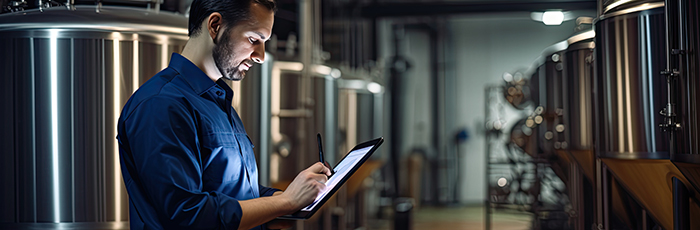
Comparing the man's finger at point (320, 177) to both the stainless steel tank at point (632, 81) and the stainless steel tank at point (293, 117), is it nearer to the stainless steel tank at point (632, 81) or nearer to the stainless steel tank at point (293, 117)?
the stainless steel tank at point (632, 81)

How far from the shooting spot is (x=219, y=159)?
163cm

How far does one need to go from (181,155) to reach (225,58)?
1.24 feet

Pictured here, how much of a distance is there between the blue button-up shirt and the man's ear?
12 cm

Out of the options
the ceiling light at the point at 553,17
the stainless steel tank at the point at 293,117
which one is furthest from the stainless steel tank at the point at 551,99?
the stainless steel tank at the point at 293,117

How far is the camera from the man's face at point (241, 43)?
172cm

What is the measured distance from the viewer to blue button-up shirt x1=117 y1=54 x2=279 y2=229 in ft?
4.77

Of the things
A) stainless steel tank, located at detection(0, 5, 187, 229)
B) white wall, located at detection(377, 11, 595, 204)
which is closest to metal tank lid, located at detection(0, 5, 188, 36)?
stainless steel tank, located at detection(0, 5, 187, 229)

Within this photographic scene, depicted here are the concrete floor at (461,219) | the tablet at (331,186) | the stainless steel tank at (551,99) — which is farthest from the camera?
the concrete floor at (461,219)

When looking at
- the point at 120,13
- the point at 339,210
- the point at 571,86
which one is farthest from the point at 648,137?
the point at 339,210

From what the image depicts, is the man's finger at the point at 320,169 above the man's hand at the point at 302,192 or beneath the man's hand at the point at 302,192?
above

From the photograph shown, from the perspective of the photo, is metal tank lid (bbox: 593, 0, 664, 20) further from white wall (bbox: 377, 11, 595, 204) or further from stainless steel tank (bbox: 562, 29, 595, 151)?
white wall (bbox: 377, 11, 595, 204)

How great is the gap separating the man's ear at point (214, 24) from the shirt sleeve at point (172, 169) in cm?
28

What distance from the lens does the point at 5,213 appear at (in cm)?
270

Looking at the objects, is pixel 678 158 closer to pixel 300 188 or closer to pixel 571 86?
pixel 300 188
